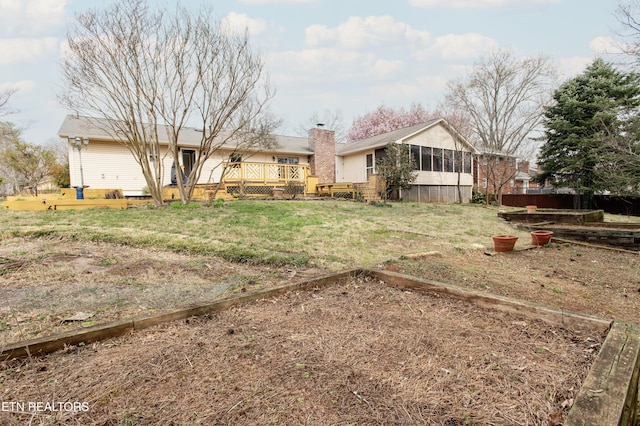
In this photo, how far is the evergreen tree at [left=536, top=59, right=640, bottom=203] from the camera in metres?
15.9

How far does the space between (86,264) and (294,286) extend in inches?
113

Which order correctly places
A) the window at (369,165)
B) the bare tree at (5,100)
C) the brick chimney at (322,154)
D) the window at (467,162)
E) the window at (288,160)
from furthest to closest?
the window at (467,162), the brick chimney at (322,154), the window at (288,160), the window at (369,165), the bare tree at (5,100)

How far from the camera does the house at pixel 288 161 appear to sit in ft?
48.8

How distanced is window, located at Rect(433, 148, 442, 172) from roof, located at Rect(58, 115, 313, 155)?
760 centimetres

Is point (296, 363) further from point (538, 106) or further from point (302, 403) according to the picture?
point (538, 106)

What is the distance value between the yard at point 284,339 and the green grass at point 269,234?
0.34ft

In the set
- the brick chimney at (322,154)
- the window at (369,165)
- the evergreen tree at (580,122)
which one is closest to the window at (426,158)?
the window at (369,165)

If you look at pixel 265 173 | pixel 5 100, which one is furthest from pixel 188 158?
pixel 5 100

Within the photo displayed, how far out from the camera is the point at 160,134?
16.9m

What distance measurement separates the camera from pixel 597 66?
16625 millimetres

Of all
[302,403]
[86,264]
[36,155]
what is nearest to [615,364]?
[302,403]

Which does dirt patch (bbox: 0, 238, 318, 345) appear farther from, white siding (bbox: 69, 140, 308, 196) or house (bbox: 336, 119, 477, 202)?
house (bbox: 336, 119, 477, 202)

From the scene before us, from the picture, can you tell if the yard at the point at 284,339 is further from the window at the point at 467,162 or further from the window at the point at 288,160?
the window at the point at 467,162

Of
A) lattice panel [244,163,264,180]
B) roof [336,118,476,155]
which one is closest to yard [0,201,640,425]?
lattice panel [244,163,264,180]
